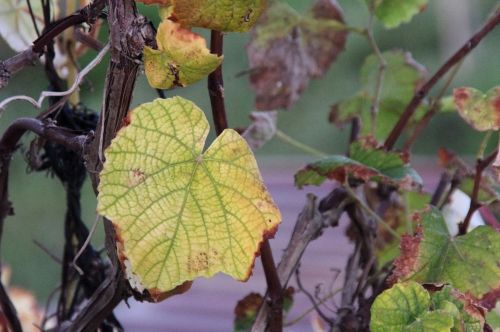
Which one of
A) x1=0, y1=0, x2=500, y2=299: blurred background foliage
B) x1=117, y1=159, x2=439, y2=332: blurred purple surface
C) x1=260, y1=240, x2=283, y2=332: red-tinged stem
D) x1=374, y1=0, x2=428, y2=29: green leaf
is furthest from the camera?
x1=0, y1=0, x2=500, y2=299: blurred background foliage

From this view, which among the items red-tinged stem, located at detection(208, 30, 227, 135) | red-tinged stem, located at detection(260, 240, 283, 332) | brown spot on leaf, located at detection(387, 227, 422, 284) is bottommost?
red-tinged stem, located at detection(260, 240, 283, 332)

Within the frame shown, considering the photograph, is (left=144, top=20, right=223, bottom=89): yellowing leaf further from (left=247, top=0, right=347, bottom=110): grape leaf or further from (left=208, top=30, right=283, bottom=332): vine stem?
(left=247, top=0, right=347, bottom=110): grape leaf

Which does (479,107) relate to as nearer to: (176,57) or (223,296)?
(176,57)

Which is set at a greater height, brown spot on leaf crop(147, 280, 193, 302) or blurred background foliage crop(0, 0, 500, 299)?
brown spot on leaf crop(147, 280, 193, 302)

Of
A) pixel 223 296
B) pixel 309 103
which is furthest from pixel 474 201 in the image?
pixel 309 103

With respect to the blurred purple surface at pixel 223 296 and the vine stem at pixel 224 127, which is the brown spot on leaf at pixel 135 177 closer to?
the vine stem at pixel 224 127

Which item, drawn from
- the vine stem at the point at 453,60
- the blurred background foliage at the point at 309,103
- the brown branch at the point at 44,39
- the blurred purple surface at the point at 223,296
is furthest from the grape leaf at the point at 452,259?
the blurred background foliage at the point at 309,103

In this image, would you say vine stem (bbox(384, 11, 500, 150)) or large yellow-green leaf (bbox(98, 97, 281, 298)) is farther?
vine stem (bbox(384, 11, 500, 150))

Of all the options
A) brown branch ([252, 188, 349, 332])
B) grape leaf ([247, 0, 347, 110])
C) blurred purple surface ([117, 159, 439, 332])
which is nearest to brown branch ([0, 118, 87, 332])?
brown branch ([252, 188, 349, 332])
